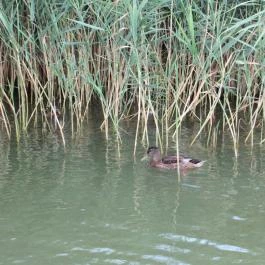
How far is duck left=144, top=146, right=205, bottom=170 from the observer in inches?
247

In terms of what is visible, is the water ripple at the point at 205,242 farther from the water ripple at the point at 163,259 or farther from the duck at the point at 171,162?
the duck at the point at 171,162

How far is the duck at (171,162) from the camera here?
627cm

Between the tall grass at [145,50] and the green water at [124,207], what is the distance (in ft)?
1.38

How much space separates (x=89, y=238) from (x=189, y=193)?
4.34 feet

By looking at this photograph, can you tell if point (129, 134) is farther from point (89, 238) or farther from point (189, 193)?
point (89, 238)

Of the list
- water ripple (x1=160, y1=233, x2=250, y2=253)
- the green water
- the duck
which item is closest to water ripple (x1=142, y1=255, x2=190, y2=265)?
the green water

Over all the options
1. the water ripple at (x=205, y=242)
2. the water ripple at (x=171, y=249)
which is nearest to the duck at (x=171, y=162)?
the water ripple at (x=205, y=242)

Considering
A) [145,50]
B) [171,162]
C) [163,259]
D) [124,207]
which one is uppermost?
[145,50]

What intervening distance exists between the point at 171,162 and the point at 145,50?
50.0 inches

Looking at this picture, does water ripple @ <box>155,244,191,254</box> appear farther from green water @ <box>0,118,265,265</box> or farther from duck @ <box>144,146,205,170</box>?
duck @ <box>144,146,205,170</box>

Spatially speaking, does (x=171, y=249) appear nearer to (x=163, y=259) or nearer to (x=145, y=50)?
(x=163, y=259)

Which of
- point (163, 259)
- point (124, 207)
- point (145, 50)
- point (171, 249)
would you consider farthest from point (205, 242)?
point (145, 50)

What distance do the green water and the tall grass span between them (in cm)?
42

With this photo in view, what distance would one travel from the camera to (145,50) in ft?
22.5
